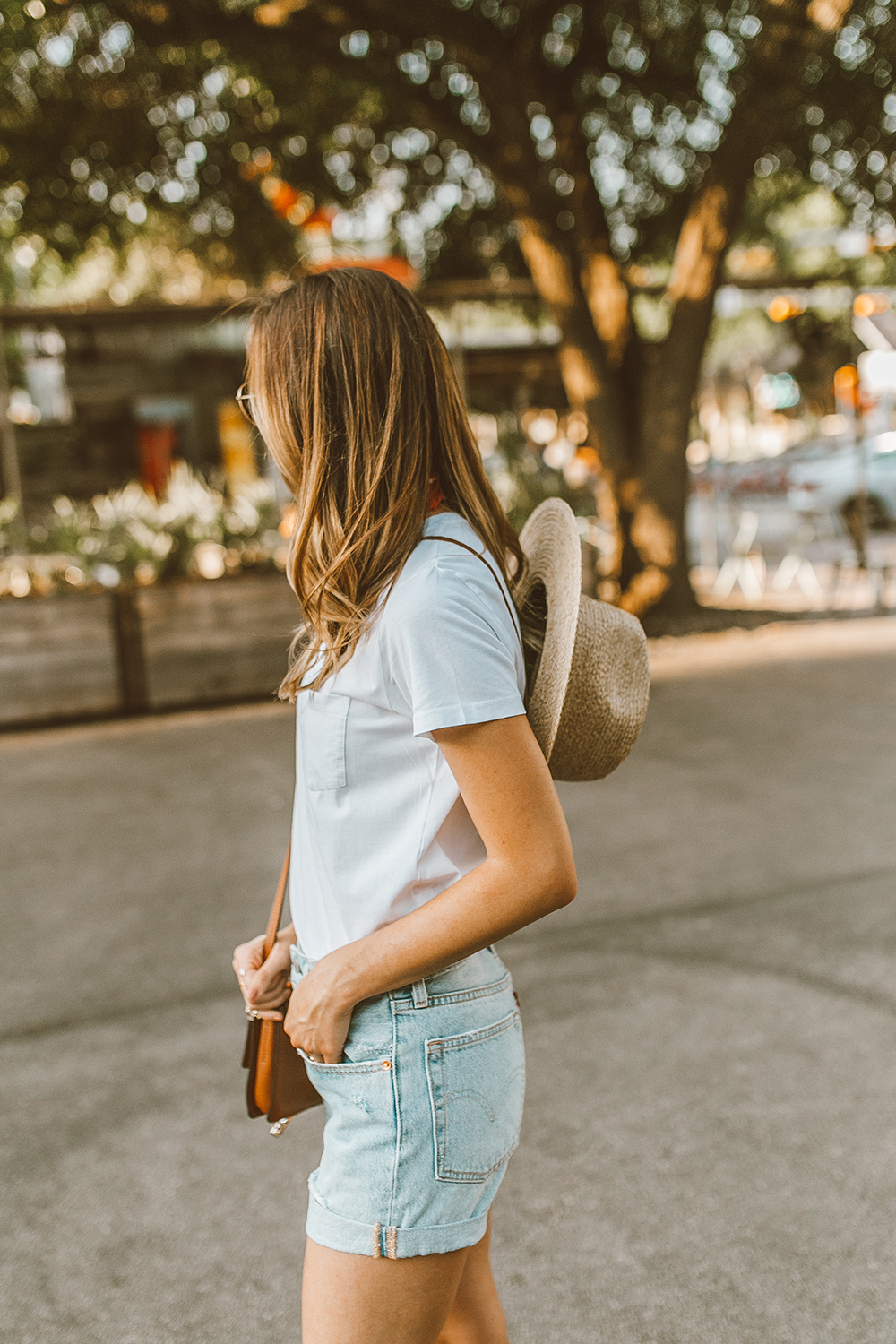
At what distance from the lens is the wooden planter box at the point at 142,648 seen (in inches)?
320

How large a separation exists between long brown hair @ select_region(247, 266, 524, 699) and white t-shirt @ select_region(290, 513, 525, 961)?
0.04 meters

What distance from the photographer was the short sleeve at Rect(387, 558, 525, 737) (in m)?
1.23

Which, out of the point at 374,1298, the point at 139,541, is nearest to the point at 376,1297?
the point at 374,1298

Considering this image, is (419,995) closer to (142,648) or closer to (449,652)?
(449,652)

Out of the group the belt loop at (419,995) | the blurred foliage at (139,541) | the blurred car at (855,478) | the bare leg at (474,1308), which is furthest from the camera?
the blurred car at (855,478)

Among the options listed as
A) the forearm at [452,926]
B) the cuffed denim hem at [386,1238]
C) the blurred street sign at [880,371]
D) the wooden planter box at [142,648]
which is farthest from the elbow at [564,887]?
the blurred street sign at [880,371]

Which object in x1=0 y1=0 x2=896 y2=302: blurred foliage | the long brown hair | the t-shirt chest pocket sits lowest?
the t-shirt chest pocket

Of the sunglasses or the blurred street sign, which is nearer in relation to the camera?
the sunglasses

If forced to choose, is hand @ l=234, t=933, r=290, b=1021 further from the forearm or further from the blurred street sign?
the blurred street sign

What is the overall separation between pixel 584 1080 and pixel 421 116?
9.66m

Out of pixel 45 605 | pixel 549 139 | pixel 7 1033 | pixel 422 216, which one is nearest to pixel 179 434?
pixel 422 216

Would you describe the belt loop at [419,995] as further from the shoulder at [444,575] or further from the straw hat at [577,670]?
the shoulder at [444,575]

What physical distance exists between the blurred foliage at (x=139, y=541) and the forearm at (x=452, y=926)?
7.51 metres

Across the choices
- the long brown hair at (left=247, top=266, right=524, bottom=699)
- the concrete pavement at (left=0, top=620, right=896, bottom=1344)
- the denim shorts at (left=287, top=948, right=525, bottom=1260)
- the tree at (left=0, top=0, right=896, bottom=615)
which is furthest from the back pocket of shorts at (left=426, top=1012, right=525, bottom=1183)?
the tree at (left=0, top=0, right=896, bottom=615)
